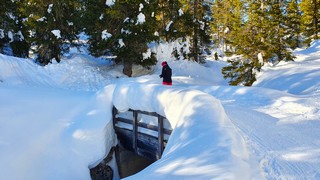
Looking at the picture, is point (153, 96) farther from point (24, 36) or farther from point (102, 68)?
point (24, 36)

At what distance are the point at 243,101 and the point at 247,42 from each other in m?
8.67

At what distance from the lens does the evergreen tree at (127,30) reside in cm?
1820

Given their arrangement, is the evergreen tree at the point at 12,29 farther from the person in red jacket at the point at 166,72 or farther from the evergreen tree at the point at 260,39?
the evergreen tree at the point at 260,39

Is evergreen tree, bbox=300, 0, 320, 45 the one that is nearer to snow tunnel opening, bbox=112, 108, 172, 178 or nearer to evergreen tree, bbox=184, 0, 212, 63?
evergreen tree, bbox=184, 0, 212, 63

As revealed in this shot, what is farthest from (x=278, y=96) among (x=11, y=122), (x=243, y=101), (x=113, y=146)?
(x=11, y=122)

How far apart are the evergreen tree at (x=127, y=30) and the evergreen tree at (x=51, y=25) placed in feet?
7.33

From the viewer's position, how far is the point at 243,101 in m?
10.7

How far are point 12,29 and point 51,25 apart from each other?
3879mm

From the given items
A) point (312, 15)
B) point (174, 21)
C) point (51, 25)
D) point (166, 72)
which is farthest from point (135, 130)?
point (312, 15)

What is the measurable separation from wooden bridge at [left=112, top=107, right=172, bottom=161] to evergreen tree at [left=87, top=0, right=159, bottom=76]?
9.20 m

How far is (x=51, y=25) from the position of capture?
19.8 m

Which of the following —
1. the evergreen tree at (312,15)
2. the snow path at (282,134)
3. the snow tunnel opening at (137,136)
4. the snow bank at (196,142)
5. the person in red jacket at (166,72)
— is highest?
the evergreen tree at (312,15)

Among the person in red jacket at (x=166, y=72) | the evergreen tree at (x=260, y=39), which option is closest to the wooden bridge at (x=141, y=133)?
the person in red jacket at (x=166, y=72)

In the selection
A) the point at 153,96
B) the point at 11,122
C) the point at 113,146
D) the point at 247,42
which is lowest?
the point at 113,146
